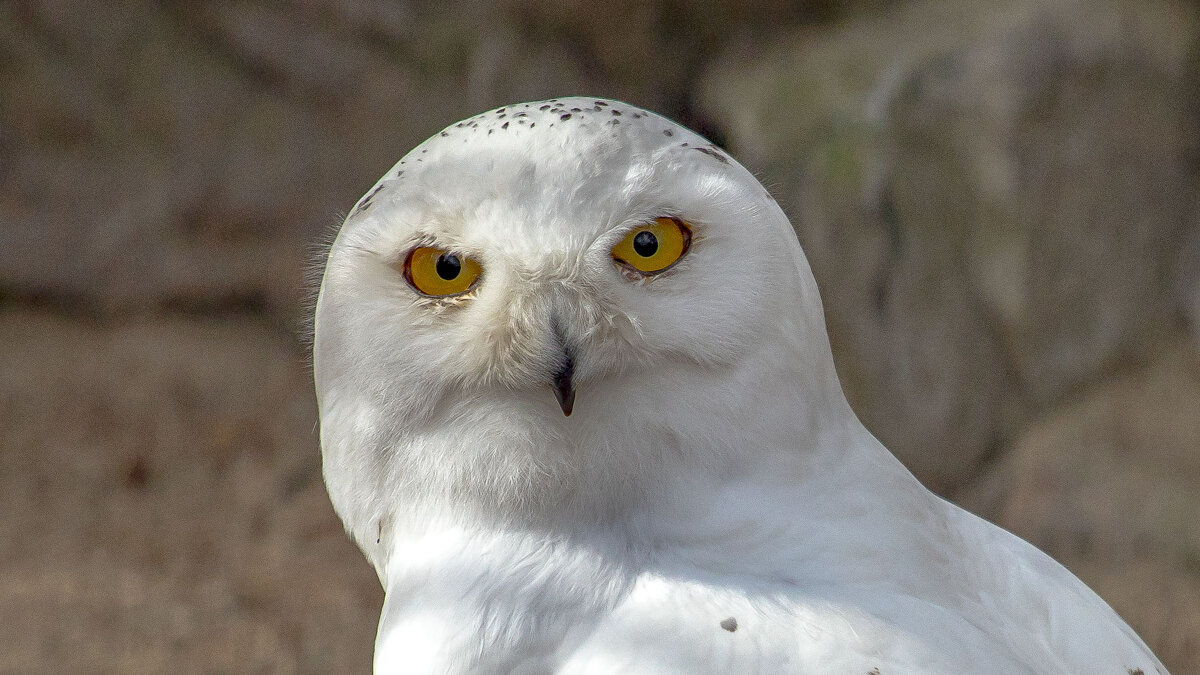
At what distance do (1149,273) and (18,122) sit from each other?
149 inches

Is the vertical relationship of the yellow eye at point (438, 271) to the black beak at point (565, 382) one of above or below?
above

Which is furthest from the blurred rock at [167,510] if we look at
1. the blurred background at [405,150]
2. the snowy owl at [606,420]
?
the snowy owl at [606,420]

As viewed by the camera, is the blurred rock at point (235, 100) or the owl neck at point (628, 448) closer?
the owl neck at point (628, 448)

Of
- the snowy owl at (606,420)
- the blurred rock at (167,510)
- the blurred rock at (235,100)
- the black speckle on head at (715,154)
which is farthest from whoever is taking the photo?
Answer: the blurred rock at (235,100)

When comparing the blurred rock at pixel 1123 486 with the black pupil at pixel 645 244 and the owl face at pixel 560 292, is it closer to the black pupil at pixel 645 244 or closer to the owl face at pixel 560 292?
the owl face at pixel 560 292

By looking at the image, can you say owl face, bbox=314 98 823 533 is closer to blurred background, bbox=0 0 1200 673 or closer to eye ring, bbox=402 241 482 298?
eye ring, bbox=402 241 482 298

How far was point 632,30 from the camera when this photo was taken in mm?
4074

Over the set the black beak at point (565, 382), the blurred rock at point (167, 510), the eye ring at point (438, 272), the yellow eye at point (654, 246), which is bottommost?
the blurred rock at point (167, 510)

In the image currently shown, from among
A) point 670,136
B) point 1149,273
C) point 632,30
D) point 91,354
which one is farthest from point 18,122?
point 1149,273

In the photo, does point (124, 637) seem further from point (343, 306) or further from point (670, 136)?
point (670, 136)

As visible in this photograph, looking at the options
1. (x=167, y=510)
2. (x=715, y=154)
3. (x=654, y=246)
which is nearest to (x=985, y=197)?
(x=715, y=154)

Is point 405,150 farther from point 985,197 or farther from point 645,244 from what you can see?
point 645,244

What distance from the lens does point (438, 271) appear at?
1360 millimetres

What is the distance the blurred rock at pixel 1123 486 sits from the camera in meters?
3.60
